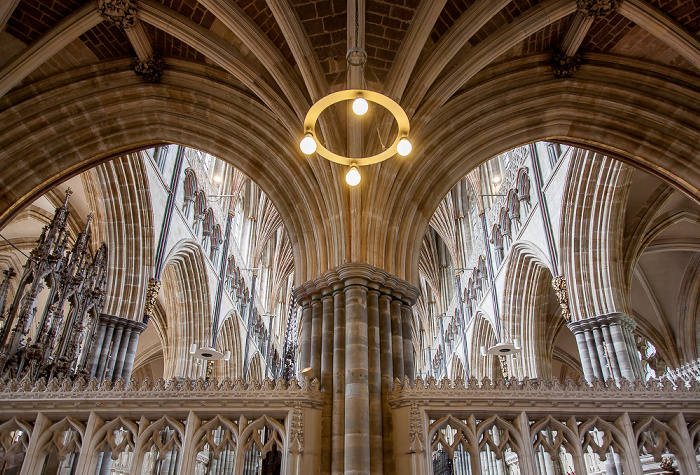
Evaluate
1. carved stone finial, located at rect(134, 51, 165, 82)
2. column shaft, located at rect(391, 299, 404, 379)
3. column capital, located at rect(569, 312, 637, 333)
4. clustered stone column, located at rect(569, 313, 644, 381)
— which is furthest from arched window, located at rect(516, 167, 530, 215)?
carved stone finial, located at rect(134, 51, 165, 82)

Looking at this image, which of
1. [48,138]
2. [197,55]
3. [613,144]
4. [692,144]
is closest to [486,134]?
[613,144]

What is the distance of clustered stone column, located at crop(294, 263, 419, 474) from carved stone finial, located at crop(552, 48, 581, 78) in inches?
173

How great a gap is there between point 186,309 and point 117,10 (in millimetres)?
11266

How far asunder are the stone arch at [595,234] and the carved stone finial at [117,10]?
9764 millimetres

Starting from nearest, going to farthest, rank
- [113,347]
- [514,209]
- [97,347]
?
[97,347] < [113,347] < [514,209]

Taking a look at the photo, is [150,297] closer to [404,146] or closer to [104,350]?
[104,350]

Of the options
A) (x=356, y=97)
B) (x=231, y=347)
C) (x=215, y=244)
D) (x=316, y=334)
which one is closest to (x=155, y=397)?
(x=316, y=334)

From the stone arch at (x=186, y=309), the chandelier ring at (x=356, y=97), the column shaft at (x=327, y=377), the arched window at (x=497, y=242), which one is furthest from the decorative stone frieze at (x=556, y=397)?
the stone arch at (x=186, y=309)

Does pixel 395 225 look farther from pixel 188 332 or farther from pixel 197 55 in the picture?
pixel 188 332

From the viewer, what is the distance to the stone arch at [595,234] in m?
12.0

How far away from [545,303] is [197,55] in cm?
1236

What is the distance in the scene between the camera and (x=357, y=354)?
6.68 meters

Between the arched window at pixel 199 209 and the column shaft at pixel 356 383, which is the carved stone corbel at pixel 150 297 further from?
the column shaft at pixel 356 383

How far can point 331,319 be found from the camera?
7297 mm
